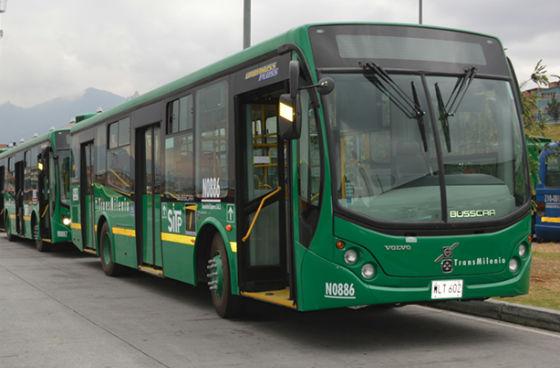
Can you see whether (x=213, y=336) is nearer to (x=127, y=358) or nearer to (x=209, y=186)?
(x=127, y=358)

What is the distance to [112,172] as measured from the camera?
15492mm

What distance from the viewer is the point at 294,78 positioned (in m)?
8.00

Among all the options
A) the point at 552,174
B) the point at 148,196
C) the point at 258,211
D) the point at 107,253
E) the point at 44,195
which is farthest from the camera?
the point at 44,195

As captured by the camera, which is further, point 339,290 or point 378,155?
point 378,155

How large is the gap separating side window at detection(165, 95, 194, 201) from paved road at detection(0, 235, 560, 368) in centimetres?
162

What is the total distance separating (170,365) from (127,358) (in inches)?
21.3

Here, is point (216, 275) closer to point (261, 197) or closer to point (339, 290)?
point (261, 197)

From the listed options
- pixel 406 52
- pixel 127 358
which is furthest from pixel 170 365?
pixel 406 52

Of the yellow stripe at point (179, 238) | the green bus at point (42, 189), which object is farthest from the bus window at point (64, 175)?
the yellow stripe at point (179, 238)

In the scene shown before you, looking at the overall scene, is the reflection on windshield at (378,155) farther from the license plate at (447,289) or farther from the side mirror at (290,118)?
the license plate at (447,289)

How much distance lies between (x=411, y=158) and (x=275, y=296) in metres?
2.16

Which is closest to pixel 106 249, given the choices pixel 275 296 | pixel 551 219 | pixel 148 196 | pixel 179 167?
pixel 148 196

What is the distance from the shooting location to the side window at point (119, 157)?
14.4m

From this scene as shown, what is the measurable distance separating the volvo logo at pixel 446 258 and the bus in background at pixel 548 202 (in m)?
14.6
